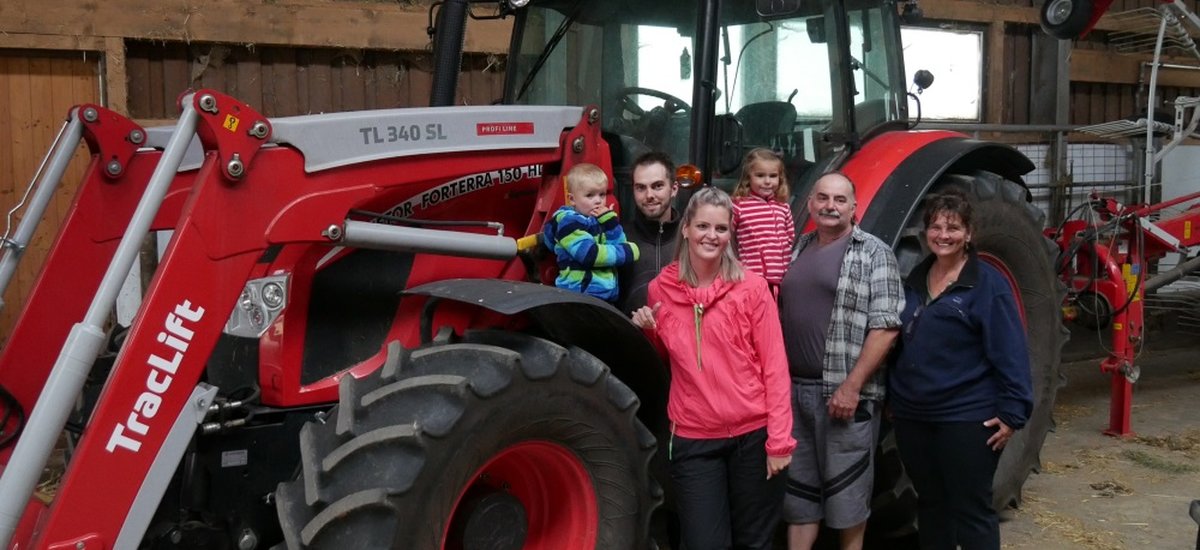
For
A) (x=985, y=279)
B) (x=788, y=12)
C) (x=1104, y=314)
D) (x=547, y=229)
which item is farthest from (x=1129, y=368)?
(x=547, y=229)

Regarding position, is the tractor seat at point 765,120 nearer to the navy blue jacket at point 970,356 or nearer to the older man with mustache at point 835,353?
the older man with mustache at point 835,353

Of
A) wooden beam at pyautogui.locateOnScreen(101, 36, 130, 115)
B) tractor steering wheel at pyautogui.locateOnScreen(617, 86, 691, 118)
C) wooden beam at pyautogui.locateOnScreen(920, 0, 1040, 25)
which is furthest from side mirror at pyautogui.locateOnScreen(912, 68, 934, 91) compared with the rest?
wooden beam at pyautogui.locateOnScreen(101, 36, 130, 115)

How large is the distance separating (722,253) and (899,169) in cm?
122

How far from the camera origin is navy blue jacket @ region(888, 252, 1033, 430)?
129 inches

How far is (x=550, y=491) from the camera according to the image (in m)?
3.20

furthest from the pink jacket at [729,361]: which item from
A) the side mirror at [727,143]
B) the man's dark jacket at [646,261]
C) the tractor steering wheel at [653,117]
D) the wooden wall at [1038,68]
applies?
the wooden wall at [1038,68]

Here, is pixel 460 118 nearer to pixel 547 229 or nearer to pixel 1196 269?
pixel 547 229

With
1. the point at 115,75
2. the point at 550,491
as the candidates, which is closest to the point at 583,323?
the point at 550,491

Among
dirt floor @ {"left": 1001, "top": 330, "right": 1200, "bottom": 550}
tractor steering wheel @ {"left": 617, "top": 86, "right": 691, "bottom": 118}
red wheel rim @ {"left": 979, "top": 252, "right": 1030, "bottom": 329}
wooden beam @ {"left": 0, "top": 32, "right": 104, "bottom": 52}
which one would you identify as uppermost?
wooden beam @ {"left": 0, "top": 32, "right": 104, "bottom": 52}

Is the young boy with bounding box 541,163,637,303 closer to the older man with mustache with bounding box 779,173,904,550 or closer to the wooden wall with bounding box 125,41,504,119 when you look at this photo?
the older man with mustache with bounding box 779,173,904,550

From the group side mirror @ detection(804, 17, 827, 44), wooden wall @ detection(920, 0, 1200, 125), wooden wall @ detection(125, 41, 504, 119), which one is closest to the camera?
side mirror @ detection(804, 17, 827, 44)

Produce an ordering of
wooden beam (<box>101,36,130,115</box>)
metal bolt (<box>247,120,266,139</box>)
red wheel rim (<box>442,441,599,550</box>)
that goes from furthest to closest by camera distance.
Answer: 1. wooden beam (<box>101,36,130,115</box>)
2. red wheel rim (<box>442,441,599,550</box>)
3. metal bolt (<box>247,120,266,139</box>)

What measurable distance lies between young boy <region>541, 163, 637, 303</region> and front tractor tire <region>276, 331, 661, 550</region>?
0.28m

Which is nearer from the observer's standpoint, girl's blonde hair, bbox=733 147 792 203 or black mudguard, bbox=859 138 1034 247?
girl's blonde hair, bbox=733 147 792 203
